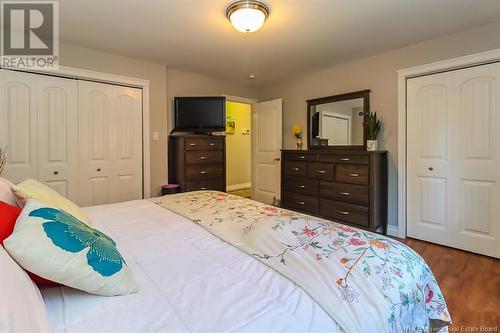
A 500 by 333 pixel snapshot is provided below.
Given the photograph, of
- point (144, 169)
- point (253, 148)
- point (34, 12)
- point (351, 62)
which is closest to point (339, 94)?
point (351, 62)

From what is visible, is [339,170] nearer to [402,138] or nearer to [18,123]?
[402,138]

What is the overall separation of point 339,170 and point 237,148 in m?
3.57

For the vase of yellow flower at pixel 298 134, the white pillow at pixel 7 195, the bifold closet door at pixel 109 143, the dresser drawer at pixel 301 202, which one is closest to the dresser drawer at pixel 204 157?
the bifold closet door at pixel 109 143

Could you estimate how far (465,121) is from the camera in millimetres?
2676

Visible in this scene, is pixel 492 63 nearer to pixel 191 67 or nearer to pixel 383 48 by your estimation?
pixel 383 48

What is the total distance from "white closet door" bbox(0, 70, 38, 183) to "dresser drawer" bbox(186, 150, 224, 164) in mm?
1700

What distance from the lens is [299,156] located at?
12.2 ft

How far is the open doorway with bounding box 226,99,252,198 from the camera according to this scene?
6270 mm

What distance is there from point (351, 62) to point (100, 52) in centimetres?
323

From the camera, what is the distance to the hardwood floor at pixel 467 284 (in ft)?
5.35

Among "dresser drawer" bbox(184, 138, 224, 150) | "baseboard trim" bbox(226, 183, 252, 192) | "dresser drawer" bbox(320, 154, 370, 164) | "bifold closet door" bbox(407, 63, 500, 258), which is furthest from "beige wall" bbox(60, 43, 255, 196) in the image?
"bifold closet door" bbox(407, 63, 500, 258)

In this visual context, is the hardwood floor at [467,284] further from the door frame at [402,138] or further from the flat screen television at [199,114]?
the flat screen television at [199,114]

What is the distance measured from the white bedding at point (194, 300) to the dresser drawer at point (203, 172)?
244 cm

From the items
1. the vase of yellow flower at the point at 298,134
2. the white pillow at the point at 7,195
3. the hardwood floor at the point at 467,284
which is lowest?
the hardwood floor at the point at 467,284
